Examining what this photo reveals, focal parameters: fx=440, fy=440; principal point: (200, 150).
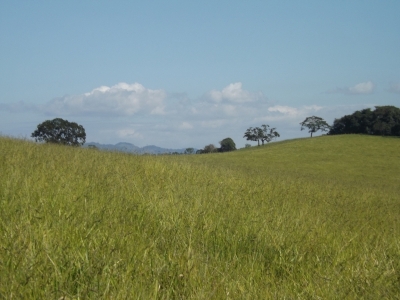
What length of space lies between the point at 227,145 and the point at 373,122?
46189mm

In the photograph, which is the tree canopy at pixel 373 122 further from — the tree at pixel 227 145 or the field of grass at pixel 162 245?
the field of grass at pixel 162 245

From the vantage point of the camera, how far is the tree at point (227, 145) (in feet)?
372

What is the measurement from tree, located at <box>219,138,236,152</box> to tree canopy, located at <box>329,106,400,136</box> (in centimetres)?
3283

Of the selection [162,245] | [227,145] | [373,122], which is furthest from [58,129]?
[227,145]

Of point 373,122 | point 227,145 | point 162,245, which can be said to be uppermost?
point 373,122

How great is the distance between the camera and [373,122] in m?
75.7

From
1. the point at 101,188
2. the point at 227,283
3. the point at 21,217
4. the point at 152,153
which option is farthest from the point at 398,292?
the point at 152,153

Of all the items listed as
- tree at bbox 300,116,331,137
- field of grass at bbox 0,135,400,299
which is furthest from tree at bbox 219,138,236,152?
field of grass at bbox 0,135,400,299

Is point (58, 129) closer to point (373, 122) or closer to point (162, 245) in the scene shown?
point (162, 245)

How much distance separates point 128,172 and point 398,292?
5948 millimetres

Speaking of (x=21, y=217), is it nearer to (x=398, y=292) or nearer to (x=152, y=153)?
(x=398, y=292)

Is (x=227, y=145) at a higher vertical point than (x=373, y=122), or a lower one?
lower

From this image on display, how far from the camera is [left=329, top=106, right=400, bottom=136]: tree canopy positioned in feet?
237

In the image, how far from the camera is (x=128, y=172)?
905 cm
